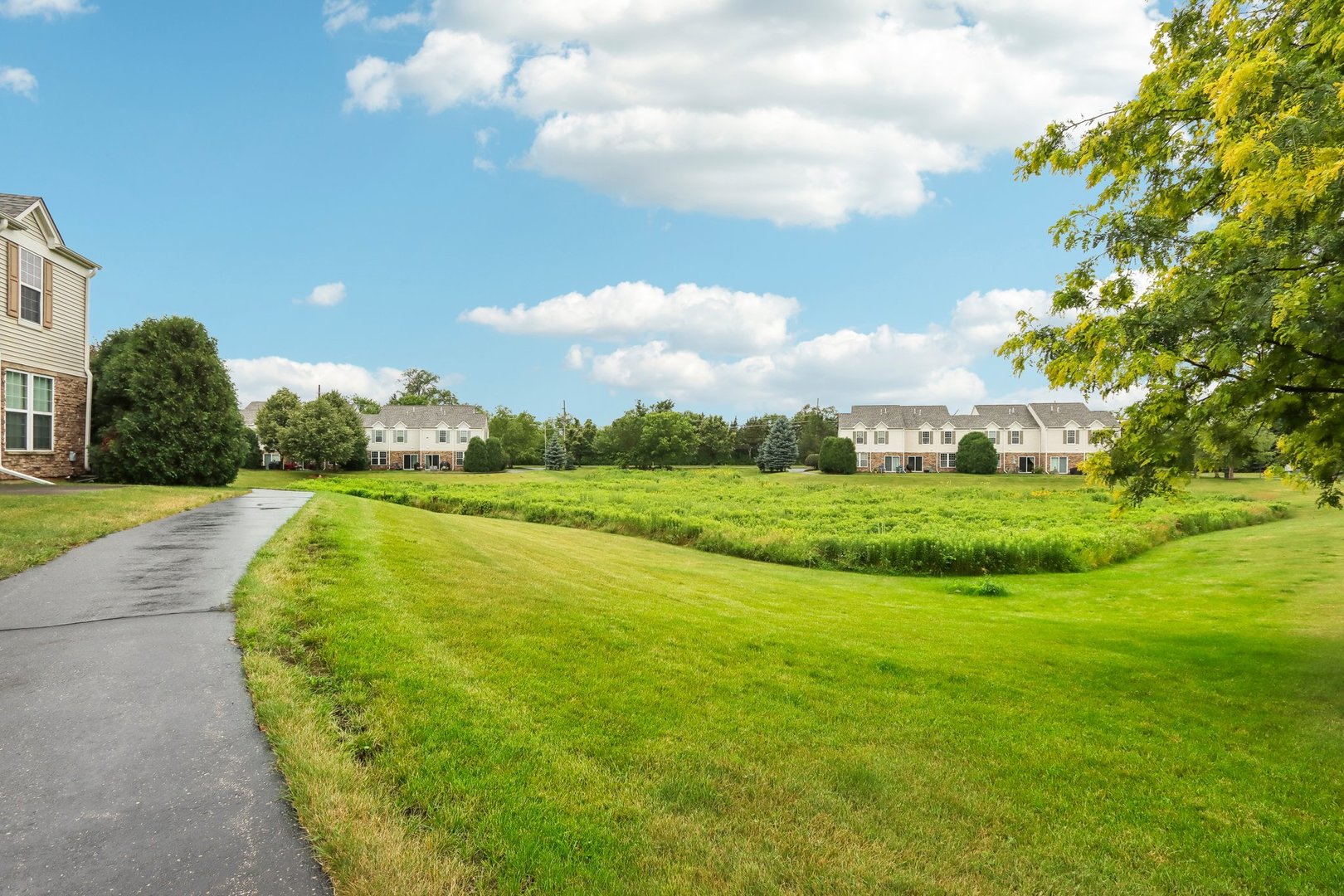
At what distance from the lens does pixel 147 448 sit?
20953 millimetres

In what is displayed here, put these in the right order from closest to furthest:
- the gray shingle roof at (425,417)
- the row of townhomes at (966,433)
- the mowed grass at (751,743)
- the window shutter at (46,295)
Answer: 1. the mowed grass at (751,743)
2. the window shutter at (46,295)
3. the row of townhomes at (966,433)
4. the gray shingle roof at (425,417)

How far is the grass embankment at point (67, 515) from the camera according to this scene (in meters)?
8.47

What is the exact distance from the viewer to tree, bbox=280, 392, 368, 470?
50.8 metres

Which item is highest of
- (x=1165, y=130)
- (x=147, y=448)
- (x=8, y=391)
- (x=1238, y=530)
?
(x=1165, y=130)

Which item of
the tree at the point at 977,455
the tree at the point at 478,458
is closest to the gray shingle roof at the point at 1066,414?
the tree at the point at 977,455

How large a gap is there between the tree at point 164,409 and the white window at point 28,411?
155 centimetres

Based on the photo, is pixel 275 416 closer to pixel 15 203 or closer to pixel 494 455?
pixel 494 455

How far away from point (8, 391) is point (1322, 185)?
26060 mm

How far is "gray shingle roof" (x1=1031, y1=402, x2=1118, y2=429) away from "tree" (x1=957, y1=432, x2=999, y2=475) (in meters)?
11.1

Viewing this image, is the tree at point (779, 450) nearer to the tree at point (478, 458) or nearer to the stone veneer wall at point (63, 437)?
the tree at point (478, 458)

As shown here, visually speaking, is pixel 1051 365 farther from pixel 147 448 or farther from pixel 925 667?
pixel 147 448

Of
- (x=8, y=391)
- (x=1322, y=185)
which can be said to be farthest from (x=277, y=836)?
(x=8, y=391)

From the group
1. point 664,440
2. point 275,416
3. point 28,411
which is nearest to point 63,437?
point 28,411

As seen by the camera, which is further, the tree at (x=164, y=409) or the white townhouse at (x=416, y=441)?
the white townhouse at (x=416, y=441)
